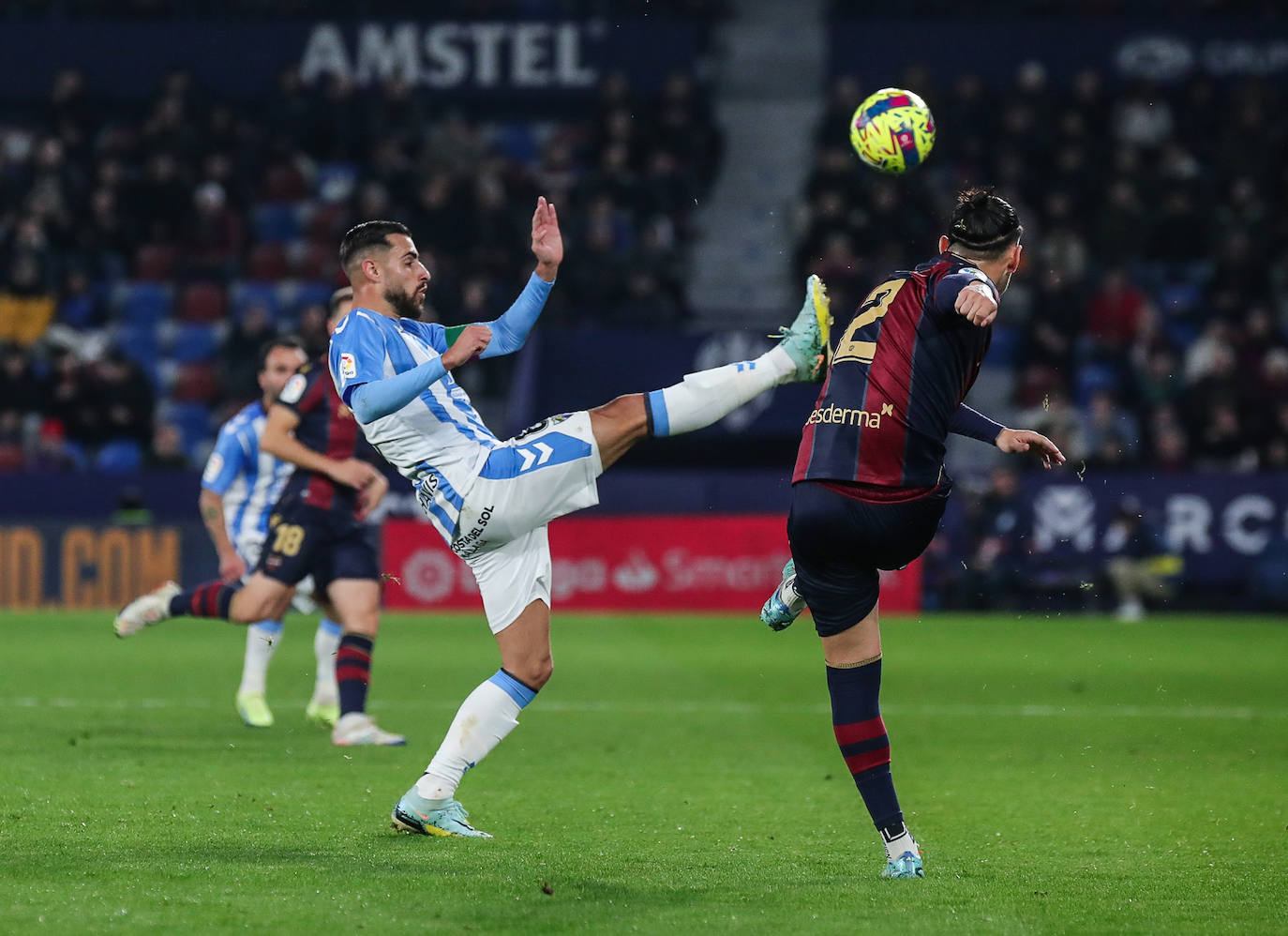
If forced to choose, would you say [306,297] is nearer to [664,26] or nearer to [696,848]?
[664,26]

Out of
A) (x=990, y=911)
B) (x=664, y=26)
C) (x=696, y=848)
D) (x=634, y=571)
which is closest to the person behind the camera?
(x=990, y=911)

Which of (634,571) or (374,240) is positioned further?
(634,571)

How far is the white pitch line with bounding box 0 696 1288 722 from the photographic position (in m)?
10.9

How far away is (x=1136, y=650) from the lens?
49.9ft

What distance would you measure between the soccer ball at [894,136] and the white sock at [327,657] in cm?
482

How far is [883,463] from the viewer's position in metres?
5.71

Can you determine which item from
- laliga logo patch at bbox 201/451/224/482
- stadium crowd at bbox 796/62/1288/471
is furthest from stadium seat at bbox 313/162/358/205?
laliga logo patch at bbox 201/451/224/482

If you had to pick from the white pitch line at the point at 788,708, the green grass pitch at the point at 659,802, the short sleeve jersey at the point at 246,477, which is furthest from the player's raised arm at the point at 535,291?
the white pitch line at the point at 788,708

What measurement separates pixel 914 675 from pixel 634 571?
594cm

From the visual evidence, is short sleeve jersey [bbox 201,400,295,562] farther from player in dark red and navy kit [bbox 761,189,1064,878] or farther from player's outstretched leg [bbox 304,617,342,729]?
player in dark red and navy kit [bbox 761,189,1064,878]

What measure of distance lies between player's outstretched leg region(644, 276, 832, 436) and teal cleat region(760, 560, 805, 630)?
59cm

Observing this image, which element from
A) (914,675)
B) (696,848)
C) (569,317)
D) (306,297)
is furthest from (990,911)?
(306,297)

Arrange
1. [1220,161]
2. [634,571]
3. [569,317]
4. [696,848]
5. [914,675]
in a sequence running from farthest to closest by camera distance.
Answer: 1. [1220,161]
2. [569,317]
3. [634,571]
4. [914,675]
5. [696,848]

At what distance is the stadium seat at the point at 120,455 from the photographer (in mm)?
20016
